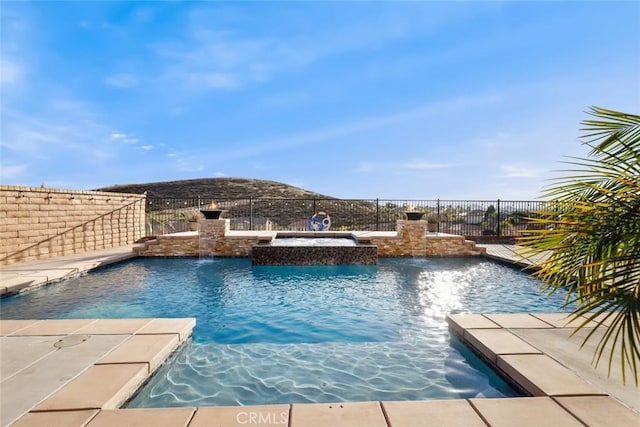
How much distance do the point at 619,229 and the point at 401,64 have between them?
8081 mm

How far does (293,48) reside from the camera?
818cm

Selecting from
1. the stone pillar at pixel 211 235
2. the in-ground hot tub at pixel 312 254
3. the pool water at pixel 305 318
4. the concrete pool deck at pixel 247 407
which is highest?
the stone pillar at pixel 211 235

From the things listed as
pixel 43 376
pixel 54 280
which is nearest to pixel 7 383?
pixel 43 376

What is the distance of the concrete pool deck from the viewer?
196cm

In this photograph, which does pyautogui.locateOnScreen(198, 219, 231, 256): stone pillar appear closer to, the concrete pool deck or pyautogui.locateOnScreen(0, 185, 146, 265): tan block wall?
pyautogui.locateOnScreen(0, 185, 146, 265): tan block wall

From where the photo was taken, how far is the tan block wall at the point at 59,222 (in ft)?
25.2

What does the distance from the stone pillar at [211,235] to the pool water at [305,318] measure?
1351 mm

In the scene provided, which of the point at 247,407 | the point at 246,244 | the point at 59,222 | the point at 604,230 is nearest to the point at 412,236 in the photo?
the point at 246,244

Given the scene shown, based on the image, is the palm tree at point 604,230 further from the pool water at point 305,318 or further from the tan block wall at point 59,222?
the tan block wall at point 59,222

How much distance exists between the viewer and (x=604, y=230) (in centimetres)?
161

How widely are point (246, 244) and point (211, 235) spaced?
110 cm

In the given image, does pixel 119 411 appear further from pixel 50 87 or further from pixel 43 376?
pixel 50 87

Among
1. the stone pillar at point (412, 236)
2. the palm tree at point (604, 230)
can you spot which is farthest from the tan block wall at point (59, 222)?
the palm tree at point (604, 230)

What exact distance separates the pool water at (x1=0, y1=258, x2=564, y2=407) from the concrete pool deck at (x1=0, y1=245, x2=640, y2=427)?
26 cm
